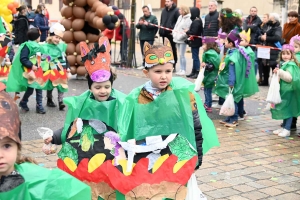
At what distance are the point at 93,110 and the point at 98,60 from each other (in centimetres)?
48

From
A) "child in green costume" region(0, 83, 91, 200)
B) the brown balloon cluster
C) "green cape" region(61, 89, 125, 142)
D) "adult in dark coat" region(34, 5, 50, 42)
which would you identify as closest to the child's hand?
"green cape" region(61, 89, 125, 142)

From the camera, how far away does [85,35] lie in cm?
1312

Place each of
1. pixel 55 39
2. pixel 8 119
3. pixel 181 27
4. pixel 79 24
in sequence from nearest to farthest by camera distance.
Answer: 1. pixel 8 119
2. pixel 55 39
3. pixel 79 24
4. pixel 181 27

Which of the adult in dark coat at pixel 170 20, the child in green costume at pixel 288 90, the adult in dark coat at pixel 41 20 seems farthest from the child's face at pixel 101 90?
the adult in dark coat at pixel 41 20

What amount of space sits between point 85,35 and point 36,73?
3914mm

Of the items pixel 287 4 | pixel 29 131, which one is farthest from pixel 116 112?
pixel 287 4

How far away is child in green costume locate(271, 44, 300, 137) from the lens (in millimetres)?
8469

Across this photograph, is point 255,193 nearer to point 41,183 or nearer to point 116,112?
point 116,112

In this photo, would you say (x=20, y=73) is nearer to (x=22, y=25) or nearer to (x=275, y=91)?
(x=275, y=91)

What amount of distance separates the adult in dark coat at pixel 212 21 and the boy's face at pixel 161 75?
962cm

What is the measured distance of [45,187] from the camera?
101 inches

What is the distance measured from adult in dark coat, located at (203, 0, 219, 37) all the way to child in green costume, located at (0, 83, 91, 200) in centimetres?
1155

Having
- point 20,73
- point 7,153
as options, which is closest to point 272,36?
point 20,73

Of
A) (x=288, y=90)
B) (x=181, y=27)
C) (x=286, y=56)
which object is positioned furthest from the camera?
(x=181, y=27)
